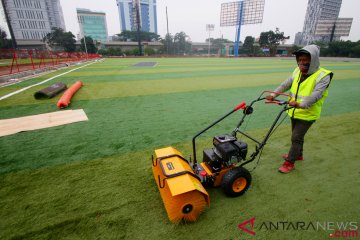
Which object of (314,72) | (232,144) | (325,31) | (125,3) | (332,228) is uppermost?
(125,3)

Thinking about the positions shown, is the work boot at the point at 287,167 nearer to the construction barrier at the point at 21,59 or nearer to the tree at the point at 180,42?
the construction barrier at the point at 21,59

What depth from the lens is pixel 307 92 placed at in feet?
8.89

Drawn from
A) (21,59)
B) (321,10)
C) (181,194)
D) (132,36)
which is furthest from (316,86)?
(321,10)

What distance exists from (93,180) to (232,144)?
205 centimetres

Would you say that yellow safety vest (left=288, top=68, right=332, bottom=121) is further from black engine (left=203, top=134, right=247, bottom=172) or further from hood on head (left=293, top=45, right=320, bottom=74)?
black engine (left=203, top=134, right=247, bottom=172)

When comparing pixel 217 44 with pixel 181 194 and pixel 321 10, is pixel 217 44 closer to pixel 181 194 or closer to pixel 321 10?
pixel 321 10

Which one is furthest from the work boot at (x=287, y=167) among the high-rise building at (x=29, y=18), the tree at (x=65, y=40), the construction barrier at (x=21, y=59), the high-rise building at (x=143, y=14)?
the high-rise building at (x=143, y=14)

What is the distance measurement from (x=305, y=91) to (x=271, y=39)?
75.6 metres

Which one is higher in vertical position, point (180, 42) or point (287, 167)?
point (180, 42)

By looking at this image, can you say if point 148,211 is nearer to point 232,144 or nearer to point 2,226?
point 232,144

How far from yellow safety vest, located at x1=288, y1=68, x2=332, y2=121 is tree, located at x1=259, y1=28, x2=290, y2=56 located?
2902 inches

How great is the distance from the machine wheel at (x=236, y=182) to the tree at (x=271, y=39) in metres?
74.7

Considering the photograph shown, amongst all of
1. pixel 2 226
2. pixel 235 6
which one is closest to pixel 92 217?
pixel 2 226

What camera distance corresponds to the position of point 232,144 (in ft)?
8.46
